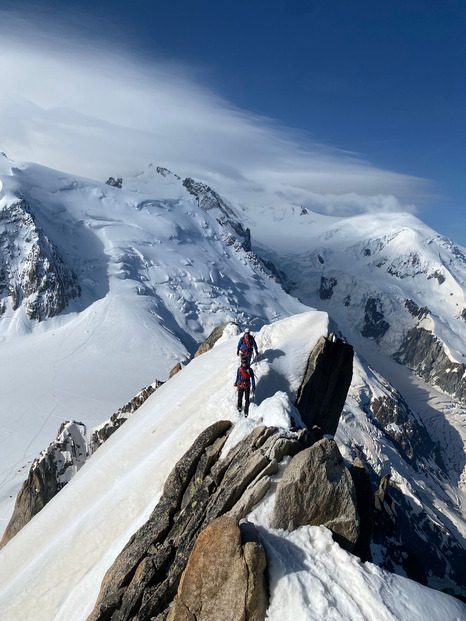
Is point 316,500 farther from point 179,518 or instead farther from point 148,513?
point 148,513

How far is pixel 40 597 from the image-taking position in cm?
1541

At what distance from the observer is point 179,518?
42.7 feet

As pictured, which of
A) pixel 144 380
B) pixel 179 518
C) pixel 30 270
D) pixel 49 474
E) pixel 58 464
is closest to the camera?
pixel 179 518

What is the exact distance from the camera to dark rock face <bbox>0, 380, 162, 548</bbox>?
27.8 m

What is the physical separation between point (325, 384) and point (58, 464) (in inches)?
755

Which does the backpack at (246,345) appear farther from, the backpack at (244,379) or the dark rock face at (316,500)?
the dark rock face at (316,500)

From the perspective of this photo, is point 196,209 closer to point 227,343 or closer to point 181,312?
point 181,312

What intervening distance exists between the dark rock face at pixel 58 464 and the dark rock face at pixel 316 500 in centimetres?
2072

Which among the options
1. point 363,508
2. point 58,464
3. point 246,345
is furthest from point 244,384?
point 58,464

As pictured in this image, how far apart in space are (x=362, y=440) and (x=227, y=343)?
6400cm

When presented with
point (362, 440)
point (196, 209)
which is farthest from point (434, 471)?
point (196, 209)

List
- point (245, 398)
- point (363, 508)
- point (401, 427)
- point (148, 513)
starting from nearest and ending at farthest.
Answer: point (148, 513)
point (363, 508)
point (245, 398)
point (401, 427)

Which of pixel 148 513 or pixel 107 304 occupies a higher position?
pixel 148 513

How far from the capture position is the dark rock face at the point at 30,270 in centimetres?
9694
